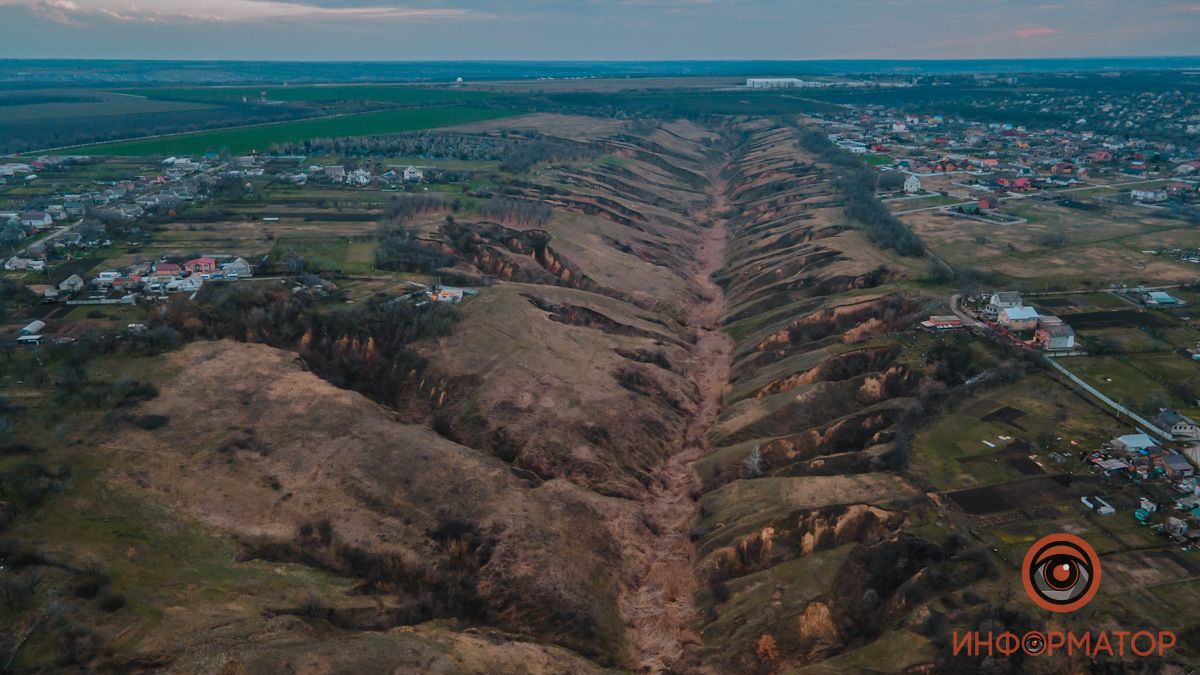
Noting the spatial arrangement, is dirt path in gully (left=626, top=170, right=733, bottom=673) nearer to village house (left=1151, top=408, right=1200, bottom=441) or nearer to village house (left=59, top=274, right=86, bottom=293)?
village house (left=1151, top=408, right=1200, bottom=441)

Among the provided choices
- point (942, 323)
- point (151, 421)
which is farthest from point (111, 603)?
point (942, 323)

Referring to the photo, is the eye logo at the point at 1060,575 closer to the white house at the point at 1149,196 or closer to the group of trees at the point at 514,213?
the group of trees at the point at 514,213

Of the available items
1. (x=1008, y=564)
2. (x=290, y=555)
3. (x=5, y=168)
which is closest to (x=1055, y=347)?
(x=1008, y=564)

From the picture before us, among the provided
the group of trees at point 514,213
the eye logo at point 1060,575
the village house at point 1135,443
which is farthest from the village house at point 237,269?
the village house at point 1135,443

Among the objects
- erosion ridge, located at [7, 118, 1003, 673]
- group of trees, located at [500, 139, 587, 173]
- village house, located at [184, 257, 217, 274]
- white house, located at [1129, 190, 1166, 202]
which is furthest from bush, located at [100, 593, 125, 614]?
white house, located at [1129, 190, 1166, 202]

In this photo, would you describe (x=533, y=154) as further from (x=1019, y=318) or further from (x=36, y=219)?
(x=1019, y=318)

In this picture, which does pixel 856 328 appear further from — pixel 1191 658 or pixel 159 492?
pixel 159 492

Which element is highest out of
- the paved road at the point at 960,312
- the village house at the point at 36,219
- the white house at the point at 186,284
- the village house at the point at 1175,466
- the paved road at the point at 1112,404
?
the village house at the point at 36,219
